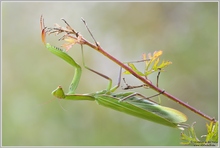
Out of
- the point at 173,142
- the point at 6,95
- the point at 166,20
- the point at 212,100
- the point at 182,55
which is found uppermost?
the point at 166,20

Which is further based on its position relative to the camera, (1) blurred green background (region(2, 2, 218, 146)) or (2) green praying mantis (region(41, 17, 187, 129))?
(1) blurred green background (region(2, 2, 218, 146))

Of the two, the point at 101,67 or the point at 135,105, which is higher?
the point at 101,67

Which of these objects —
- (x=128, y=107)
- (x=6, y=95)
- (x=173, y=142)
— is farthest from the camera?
(x=6, y=95)

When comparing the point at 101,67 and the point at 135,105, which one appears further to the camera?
the point at 101,67

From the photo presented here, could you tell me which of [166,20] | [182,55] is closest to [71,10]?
[166,20]

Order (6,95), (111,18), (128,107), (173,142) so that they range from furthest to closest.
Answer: (111,18) → (6,95) → (173,142) → (128,107)

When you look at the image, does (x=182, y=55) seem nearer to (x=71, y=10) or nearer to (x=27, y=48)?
(x=71, y=10)

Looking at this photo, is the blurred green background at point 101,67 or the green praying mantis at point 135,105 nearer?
the green praying mantis at point 135,105

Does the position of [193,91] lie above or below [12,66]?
below
